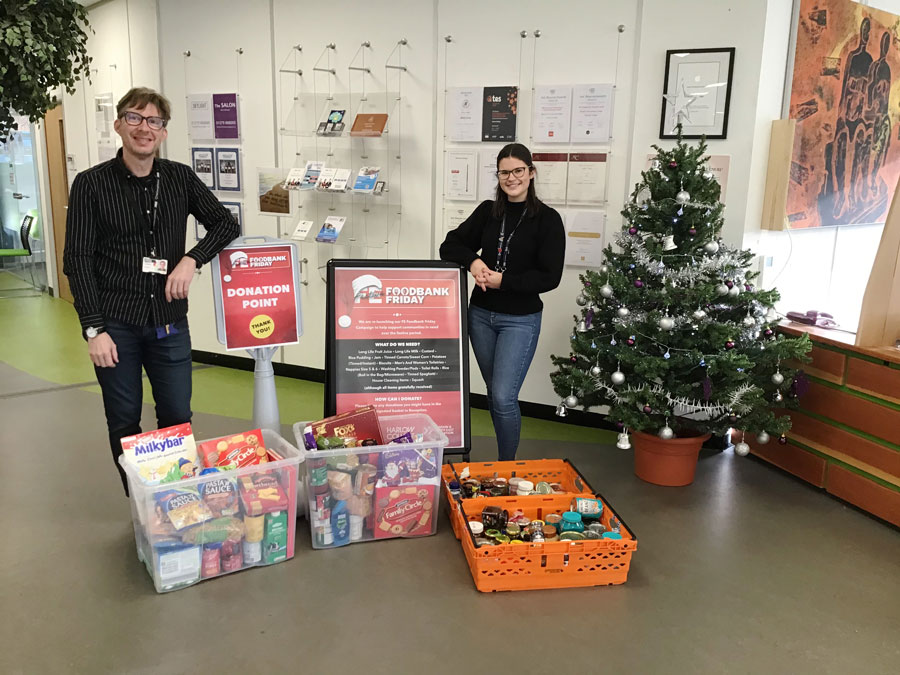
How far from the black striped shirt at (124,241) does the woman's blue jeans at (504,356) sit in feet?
3.87

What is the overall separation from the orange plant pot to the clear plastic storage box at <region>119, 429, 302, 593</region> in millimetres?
1738

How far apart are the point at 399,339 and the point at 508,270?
586 millimetres

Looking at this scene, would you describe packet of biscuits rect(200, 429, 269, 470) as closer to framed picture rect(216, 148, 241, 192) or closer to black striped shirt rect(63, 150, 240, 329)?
black striped shirt rect(63, 150, 240, 329)

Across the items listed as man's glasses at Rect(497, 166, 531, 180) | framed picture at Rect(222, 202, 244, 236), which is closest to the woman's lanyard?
man's glasses at Rect(497, 166, 531, 180)

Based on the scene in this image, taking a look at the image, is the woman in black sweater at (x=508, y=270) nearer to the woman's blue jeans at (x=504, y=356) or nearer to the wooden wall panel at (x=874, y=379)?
the woman's blue jeans at (x=504, y=356)

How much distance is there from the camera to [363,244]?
15.8 feet

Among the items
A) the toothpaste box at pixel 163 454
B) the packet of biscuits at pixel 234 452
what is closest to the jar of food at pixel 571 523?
the packet of biscuits at pixel 234 452

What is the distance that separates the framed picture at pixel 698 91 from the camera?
366 cm

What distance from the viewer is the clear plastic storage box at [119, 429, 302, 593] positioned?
2.45 meters

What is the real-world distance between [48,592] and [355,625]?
43.0 inches

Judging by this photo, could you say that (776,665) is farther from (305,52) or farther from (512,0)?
(305,52)

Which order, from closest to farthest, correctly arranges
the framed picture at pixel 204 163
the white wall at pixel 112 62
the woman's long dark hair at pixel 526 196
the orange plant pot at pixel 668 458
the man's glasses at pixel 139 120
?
the man's glasses at pixel 139 120, the woman's long dark hair at pixel 526 196, the orange plant pot at pixel 668 458, the framed picture at pixel 204 163, the white wall at pixel 112 62

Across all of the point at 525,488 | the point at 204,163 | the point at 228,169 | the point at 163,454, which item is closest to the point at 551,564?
the point at 525,488

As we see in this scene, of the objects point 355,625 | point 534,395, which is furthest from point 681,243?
point 355,625
